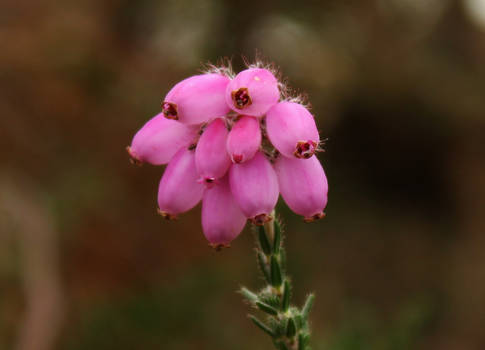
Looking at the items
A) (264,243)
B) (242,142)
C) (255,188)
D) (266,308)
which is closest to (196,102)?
(242,142)

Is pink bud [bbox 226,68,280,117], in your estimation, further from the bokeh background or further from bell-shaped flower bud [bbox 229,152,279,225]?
the bokeh background

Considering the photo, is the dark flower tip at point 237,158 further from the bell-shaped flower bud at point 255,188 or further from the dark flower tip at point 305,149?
the dark flower tip at point 305,149

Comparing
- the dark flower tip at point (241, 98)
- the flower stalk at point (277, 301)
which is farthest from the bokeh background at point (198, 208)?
the dark flower tip at point (241, 98)

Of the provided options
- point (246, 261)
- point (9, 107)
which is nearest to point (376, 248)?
point (246, 261)

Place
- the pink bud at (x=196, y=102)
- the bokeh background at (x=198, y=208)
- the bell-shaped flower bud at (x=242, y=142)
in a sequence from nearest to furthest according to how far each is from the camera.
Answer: the bell-shaped flower bud at (x=242, y=142), the pink bud at (x=196, y=102), the bokeh background at (x=198, y=208)

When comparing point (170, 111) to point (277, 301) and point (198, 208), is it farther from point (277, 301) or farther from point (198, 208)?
point (198, 208)

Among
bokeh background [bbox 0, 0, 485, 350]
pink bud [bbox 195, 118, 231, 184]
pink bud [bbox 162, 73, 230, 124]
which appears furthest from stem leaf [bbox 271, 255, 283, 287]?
bokeh background [bbox 0, 0, 485, 350]
